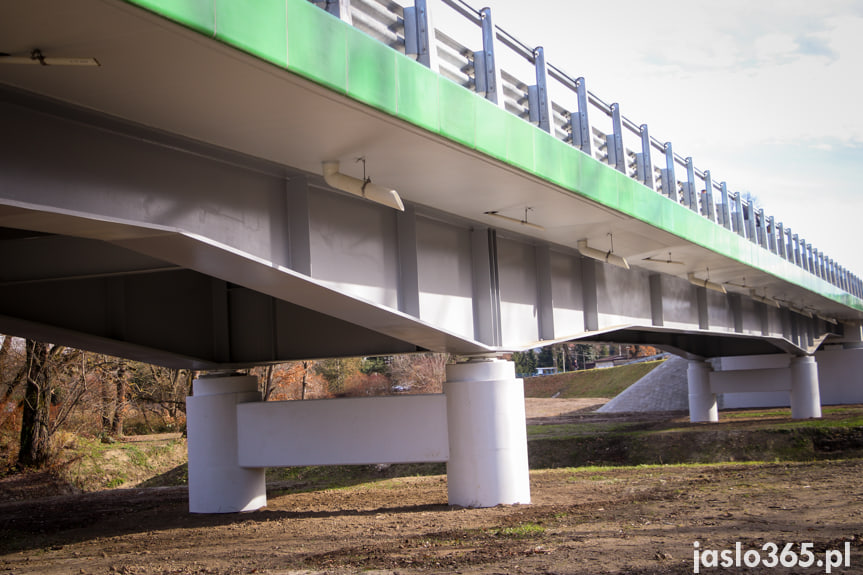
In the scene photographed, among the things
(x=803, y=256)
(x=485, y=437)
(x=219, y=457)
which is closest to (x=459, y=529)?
(x=485, y=437)

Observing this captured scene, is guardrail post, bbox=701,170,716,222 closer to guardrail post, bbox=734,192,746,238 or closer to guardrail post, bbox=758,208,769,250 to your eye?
guardrail post, bbox=734,192,746,238

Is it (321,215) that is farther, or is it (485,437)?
(485,437)

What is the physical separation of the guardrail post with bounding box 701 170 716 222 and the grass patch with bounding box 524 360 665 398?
165 ft

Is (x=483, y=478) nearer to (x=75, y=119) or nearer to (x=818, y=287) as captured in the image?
(x=75, y=119)

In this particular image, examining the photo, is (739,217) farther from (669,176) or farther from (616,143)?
(616,143)

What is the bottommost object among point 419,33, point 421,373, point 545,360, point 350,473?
point 350,473

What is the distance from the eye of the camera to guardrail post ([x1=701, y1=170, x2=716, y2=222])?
1747 centimetres

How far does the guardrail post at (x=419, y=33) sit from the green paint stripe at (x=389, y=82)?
1.29 feet

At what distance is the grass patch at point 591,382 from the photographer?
2687 inches

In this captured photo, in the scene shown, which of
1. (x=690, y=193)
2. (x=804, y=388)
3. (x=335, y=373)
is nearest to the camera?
(x=690, y=193)

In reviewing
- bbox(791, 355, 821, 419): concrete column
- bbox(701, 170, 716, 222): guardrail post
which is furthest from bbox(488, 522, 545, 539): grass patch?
bbox(791, 355, 821, 419): concrete column

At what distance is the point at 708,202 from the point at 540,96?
7940 millimetres

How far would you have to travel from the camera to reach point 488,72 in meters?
9.55

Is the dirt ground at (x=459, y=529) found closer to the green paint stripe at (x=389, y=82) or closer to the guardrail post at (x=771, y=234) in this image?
the green paint stripe at (x=389, y=82)
